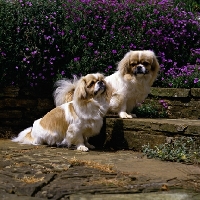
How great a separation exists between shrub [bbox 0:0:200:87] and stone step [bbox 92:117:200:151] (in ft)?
4.62

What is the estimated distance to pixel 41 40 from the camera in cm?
749

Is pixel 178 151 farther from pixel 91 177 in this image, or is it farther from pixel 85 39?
pixel 85 39

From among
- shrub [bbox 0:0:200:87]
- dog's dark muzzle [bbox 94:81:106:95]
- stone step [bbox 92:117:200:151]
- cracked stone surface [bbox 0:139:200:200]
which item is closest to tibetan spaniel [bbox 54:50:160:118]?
stone step [bbox 92:117:200:151]

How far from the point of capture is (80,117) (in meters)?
6.00

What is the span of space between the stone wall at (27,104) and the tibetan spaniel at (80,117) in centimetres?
126

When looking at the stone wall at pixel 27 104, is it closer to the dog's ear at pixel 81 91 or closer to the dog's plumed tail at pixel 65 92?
the dog's plumed tail at pixel 65 92

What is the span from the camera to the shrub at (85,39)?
7348mm

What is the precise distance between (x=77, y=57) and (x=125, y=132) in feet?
6.48

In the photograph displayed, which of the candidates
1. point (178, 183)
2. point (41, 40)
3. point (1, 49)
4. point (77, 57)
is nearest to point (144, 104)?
point (77, 57)

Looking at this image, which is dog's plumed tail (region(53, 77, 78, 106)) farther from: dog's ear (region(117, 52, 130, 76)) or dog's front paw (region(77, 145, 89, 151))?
dog's front paw (region(77, 145, 89, 151))

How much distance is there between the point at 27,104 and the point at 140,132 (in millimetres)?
2356

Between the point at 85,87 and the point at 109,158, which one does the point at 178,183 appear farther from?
the point at 85,87

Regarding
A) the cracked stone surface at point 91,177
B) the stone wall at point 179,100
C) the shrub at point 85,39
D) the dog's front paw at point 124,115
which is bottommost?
the cracked stone surface at point 91,177

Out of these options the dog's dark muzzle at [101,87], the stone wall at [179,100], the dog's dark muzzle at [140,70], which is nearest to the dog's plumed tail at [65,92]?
the dog's dark muzzle at [101,87]
